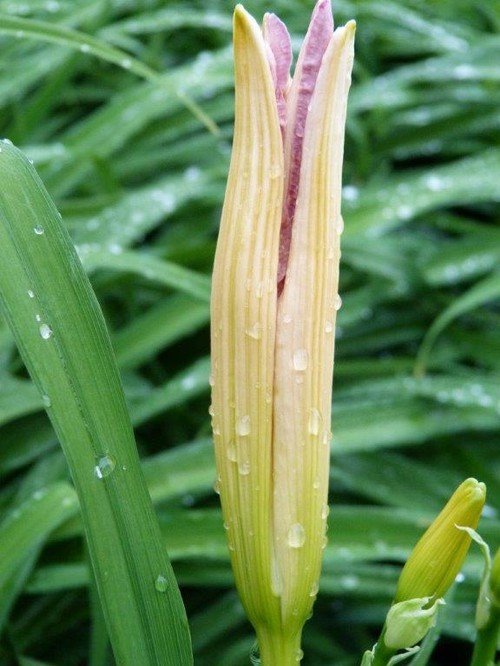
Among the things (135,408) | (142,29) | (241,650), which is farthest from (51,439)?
(142,29)

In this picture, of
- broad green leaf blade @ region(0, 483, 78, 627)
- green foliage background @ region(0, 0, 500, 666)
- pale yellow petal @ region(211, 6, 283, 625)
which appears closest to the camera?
pale yellow petal @ region(211, 6, 283, 625)

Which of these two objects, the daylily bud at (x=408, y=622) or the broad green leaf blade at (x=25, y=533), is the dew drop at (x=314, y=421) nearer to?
the daylily bud at (x=408, y=622)

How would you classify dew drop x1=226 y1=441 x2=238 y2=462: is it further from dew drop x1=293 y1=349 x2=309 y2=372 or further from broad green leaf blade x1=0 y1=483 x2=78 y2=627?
broad green leaf blade x1=0 y1=483 x2=78 y2=627

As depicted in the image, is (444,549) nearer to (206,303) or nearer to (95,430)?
(95,430)

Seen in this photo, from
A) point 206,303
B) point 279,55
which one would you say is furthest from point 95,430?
point 206,303

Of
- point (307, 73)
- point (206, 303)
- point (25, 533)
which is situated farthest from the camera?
point (206, 303)

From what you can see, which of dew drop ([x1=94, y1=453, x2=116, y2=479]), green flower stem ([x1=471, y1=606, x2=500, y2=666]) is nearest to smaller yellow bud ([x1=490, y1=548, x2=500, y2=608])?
green flower stem ([x1=471, y1=606, x2=500, y2=666])
